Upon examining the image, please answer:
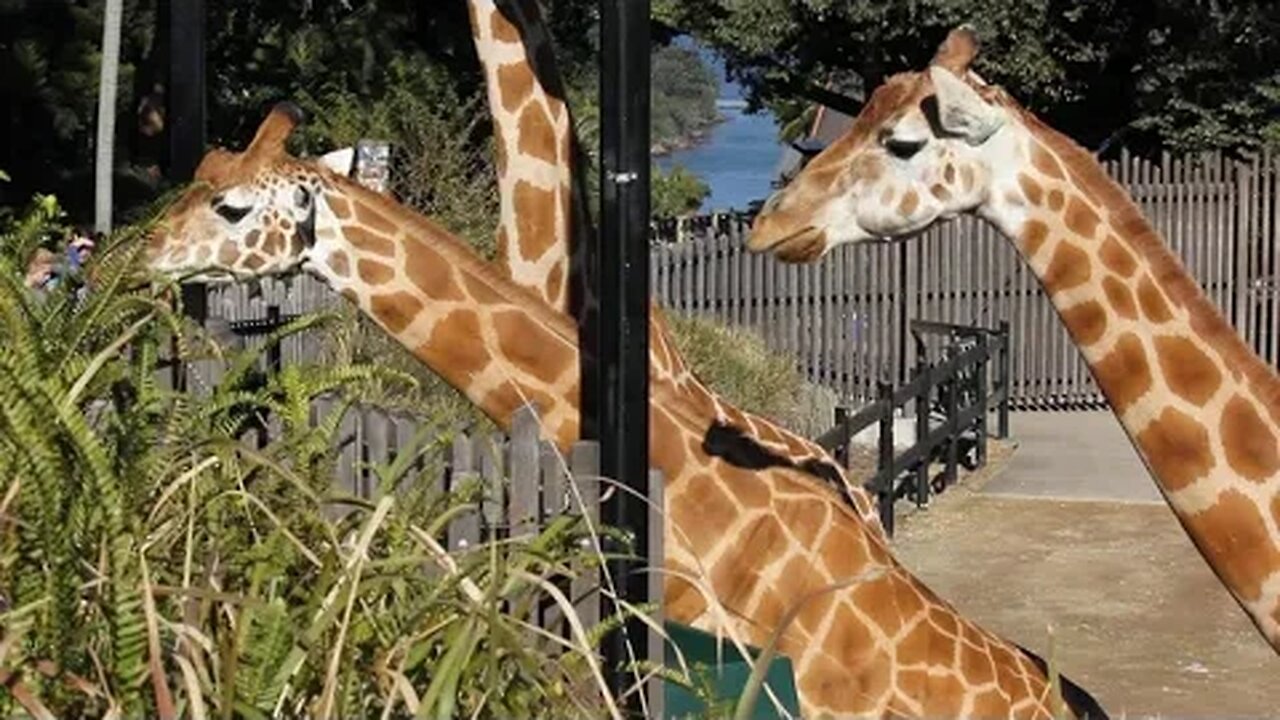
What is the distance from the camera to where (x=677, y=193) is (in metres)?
46.7

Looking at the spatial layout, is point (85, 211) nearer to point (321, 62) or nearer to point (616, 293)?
point (321, 62)

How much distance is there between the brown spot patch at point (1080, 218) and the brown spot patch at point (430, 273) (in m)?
1.74

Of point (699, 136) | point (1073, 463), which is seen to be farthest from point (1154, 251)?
point (699, 136)

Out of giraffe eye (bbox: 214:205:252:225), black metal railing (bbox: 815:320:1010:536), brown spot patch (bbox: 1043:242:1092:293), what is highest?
giraffe eye (bbox: 214:205:252:225)

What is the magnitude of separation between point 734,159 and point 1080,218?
→ 141m

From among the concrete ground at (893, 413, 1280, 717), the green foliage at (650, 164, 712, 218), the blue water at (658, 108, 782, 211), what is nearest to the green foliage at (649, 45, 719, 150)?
the blue water at (658, 108, 782, 211)

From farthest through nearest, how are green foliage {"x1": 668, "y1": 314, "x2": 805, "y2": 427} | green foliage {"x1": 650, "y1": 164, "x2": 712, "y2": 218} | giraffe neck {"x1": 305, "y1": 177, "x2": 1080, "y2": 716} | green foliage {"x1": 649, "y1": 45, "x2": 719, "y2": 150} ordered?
green foliage {"x1": 649, "y1": 45, "x2": 719, "y2": 150} < green foliage {"x1": 650, "y1": 164, "x2": 712, "y2": 218} < green foliage {"x1": 668, "y1": 314, "x2": 805, "y2": 427} < giraffe neck {"x1": 305, "y1": 177, "x2": 1080, "y2": 716}

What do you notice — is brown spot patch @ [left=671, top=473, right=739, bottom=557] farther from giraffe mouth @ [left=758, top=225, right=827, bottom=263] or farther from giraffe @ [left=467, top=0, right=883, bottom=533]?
giraffe @ [left=467, top=0, right=883, bottom=533]

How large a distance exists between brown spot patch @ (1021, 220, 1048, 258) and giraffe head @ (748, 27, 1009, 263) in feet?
0.41

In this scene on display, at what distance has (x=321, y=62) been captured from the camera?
899 inches

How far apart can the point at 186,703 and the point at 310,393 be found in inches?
43.3

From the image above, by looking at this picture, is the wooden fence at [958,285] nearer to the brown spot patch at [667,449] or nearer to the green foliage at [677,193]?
the brown spot patch at [667,449]

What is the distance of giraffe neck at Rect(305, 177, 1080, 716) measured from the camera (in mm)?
5648

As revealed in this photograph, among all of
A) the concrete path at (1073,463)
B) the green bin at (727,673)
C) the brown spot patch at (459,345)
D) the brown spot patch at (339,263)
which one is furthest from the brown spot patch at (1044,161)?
the concrete path at (1073,463)
